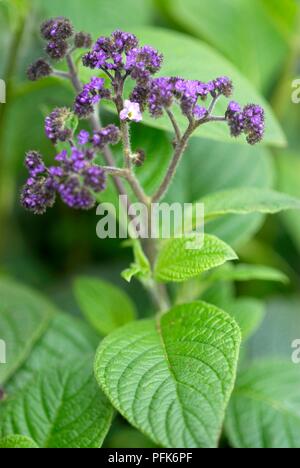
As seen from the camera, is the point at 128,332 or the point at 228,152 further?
the point at 228,152

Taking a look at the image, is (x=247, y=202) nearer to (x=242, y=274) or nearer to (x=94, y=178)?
(x=242, y=274)

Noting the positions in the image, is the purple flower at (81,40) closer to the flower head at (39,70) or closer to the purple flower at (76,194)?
the flower head at (39,70)

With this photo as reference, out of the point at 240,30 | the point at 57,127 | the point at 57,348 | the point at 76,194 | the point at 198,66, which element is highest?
the point at 240,30

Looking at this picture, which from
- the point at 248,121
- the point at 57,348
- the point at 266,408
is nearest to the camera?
the point at 248,121

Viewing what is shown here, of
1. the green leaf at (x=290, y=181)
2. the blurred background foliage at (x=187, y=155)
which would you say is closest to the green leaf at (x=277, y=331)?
the blurred background foliage at (x=187, y=155)

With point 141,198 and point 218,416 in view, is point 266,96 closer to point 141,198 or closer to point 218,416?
point 141,198

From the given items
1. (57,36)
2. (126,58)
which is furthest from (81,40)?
(126,58)

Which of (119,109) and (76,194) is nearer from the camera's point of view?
(76,194)
